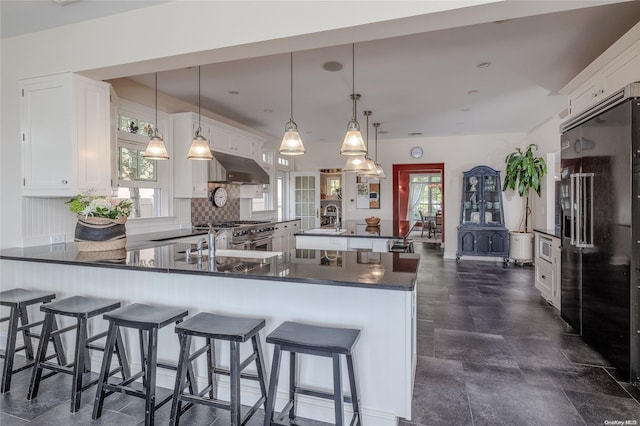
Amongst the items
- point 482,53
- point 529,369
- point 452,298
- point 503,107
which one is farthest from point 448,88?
point 529,369

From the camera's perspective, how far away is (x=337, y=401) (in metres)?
1.72

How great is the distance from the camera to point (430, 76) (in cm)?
400

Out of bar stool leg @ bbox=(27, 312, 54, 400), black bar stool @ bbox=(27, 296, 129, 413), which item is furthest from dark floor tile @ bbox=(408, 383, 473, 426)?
bar stool leg @ bbox=(27, 312, 54, 400)

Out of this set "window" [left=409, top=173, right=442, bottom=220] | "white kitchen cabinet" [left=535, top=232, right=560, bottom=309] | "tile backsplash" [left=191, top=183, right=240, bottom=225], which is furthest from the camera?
"window" [left=409, top=173, right=442, bottom=220]

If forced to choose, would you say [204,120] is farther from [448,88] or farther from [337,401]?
[337,401]

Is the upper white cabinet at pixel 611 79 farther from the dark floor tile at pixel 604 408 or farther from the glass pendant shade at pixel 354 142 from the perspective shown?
the dark floor tile at pixel 604 408

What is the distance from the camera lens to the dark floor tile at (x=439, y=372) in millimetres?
2518

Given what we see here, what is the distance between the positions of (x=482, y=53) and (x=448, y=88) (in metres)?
1.05

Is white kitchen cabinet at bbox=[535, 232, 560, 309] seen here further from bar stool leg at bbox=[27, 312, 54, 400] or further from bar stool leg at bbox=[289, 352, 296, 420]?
bar stool leg at bbox=[27, 312, 54, 400]

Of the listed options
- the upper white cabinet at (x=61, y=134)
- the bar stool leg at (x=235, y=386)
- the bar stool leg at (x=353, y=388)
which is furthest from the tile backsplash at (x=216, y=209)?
the bar stool leg at (x=353, y=388)

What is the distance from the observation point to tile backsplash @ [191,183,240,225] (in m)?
5.23

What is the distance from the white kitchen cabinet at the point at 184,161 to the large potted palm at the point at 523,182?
5768mm

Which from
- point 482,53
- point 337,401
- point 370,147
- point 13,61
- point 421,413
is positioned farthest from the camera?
point 370,147

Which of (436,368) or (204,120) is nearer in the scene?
(436,368)
